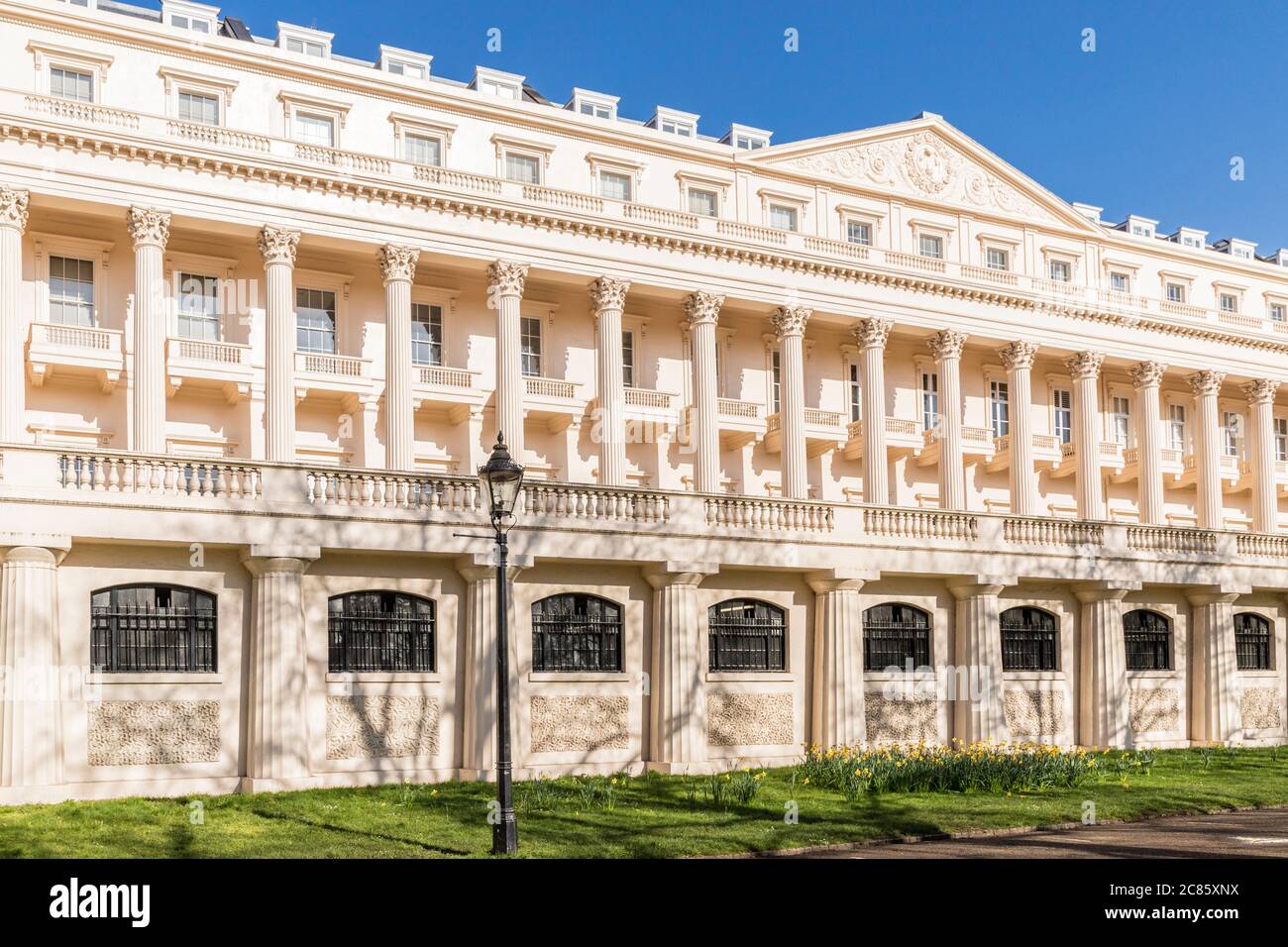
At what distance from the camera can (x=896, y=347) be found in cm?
4906

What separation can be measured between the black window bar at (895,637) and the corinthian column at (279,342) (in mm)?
15164

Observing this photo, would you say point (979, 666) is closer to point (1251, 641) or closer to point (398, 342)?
point (1251, 641)

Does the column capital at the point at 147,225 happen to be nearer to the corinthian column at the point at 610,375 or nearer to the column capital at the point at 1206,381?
the corinthian column at the point at 610,375

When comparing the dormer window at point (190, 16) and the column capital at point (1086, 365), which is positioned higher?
the dormer window at point (190, 16)

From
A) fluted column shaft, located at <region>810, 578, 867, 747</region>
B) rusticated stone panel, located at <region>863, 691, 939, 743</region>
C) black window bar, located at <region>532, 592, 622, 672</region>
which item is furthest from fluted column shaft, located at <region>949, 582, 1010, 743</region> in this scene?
black window bar, located at <region>532, 592, 622, 672</region>

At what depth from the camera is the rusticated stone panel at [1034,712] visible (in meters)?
35.2

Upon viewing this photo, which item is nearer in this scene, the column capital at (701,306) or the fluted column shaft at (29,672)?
the fluted column shaft at (29,672)

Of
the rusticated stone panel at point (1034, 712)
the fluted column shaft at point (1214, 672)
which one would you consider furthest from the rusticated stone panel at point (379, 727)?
the fluted column shaft at point (1214, 672)

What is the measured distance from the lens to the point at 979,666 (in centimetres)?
3419

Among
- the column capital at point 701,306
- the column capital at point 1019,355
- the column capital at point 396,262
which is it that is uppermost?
the column capital at point 396,262

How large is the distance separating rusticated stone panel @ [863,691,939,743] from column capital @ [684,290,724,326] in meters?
13.5

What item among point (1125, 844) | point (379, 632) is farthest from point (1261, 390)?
point (379, 632)
